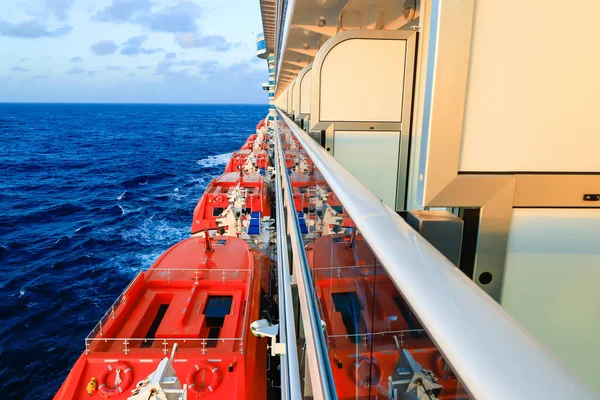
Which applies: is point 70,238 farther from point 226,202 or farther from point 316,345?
point 316,345

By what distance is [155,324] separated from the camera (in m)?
7.50

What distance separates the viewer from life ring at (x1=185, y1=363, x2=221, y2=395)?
5426 mm

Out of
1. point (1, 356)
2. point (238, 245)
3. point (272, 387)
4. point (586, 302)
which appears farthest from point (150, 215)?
point (586, 302)

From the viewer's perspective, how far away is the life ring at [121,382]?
5.48 meters

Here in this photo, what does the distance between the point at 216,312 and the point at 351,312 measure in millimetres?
6934

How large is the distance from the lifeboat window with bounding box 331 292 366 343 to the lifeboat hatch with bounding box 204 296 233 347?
6.45 metres

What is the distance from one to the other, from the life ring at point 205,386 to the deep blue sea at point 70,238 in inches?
209

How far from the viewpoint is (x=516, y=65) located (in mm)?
909

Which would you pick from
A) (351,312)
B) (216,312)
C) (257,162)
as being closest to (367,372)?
(351,312)

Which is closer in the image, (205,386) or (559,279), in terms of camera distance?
(559,279)

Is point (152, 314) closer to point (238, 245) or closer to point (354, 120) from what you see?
point (238, 245)

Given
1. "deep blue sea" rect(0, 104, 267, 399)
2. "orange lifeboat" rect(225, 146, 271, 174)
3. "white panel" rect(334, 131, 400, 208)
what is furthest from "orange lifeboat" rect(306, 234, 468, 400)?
"orange lifeboat" rect(225, 146, 271, 174)

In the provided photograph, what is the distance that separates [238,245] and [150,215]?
12.9 metres

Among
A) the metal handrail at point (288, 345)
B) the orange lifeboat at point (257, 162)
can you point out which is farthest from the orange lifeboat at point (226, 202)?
the metal handrail at point (288, 345)
